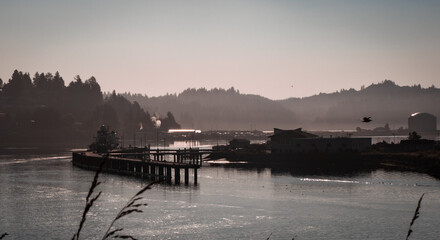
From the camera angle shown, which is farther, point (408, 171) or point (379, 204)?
point (408, 171)

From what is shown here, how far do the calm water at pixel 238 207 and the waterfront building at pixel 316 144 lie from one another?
113 feet

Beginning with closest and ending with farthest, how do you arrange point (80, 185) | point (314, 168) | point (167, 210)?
1. point (167, 210)
2. point (80, 185)
3. point (314, 168)

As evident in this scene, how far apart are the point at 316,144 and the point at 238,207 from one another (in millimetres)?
83360

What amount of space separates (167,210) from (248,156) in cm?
9649

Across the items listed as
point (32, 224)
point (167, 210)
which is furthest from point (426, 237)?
point (32, 224)

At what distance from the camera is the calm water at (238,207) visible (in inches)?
2258

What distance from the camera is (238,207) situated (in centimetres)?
7394

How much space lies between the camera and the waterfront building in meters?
153

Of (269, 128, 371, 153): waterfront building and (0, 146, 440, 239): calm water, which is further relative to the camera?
(269, 128, 371, 153): waterfront building

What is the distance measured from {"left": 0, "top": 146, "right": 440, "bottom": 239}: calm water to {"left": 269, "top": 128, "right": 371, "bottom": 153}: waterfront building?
34460 mm

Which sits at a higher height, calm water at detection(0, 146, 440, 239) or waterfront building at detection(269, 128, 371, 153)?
waterfront building at detection(269, 128, 371, 153)

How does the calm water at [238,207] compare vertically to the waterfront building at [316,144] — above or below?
below

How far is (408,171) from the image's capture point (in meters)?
128

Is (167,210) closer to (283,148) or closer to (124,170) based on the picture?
(124,170)
